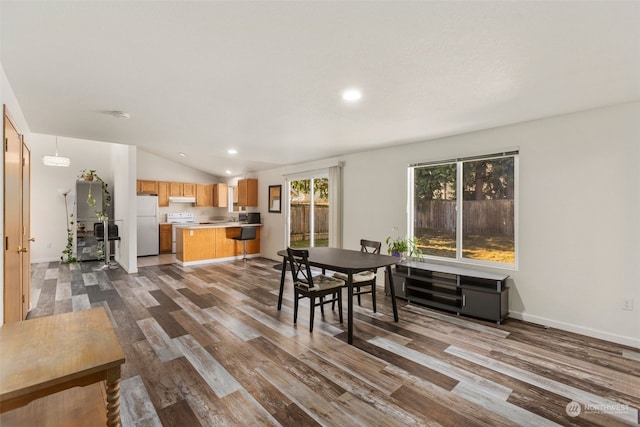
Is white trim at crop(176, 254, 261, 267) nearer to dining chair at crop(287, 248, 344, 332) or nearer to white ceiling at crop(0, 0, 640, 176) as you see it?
white ceiling at crop(0, 0, 640, 176)

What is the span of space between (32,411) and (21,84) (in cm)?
246

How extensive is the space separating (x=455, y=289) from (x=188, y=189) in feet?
26.6

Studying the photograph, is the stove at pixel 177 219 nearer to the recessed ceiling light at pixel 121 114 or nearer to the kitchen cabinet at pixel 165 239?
the kitchen cabinet at pixel 165 239

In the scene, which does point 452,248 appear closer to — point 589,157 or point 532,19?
point 589,157

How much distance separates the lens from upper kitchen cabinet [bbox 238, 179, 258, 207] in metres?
8.08

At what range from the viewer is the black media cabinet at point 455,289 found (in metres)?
3.38

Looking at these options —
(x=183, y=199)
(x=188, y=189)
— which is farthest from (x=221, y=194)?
(x=183, y=199)

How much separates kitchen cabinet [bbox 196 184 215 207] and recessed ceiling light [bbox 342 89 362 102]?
7.75 meters

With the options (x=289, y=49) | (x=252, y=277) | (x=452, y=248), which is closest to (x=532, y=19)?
(x=289, y=49)

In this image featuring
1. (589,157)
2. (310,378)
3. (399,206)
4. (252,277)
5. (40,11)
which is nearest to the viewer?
(40,11)

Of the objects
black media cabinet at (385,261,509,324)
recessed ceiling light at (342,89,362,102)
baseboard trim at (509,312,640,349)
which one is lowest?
baseboard trim at (509,312,640,349)

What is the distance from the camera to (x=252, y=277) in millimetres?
5613

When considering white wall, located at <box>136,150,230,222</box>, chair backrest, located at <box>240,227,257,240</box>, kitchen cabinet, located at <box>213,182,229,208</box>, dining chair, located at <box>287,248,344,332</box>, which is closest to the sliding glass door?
chair backrest, located at <box>240,227,257,240</box>

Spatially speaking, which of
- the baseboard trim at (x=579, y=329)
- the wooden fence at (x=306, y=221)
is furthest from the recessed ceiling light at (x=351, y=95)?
the wooden fence at (x=306, y=221)
